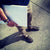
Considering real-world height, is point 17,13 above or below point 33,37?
above

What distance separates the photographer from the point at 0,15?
2.24m

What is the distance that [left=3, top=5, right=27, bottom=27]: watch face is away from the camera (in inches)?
82.7

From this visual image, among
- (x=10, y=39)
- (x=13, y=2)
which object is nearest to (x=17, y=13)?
(x=13, y=2)

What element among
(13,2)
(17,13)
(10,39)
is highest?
(13,2)

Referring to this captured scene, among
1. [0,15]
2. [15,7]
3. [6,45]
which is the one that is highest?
[15,7]

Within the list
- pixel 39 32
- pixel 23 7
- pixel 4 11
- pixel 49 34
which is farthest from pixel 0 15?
pixel 49 34

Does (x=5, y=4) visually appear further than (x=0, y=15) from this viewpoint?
No

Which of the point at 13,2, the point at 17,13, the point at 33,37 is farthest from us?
the point at 33,37

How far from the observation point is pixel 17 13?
2.20 meters

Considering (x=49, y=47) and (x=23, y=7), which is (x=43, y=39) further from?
(x=23, y=7)

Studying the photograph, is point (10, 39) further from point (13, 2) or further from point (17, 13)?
point (13, 2)

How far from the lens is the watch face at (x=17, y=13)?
6.89ft

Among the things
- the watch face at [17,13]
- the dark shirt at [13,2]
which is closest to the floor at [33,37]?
the watch face at [17,13]

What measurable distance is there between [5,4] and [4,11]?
0.55 ft
